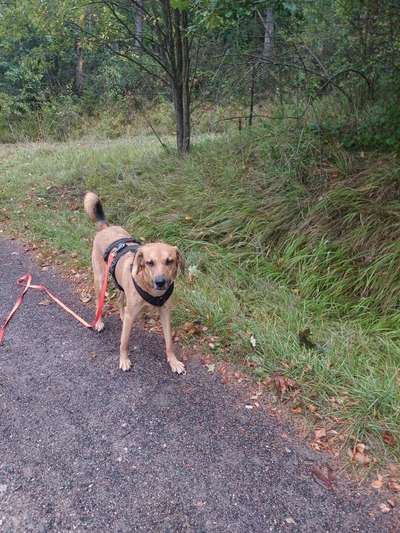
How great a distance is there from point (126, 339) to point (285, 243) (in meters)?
2.38

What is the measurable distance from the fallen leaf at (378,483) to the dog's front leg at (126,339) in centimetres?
196

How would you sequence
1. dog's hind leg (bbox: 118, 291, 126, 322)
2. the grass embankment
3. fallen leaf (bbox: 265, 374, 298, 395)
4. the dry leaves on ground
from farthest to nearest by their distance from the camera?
dog's hind leg (bbox: 118, 291, 126, 322) → the grass embankment → fallen leaf (bbox: 265, 374, 298, 395) → the dry leaves on ground

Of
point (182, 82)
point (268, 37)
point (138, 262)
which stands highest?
point (268, 37)

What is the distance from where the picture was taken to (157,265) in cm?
297

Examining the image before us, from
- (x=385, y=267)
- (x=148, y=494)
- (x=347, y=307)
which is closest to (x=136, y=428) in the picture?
(x=148, y=494)

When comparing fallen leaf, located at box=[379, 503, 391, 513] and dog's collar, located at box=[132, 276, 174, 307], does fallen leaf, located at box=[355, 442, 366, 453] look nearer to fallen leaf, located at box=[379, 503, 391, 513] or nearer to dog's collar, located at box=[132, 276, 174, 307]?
fallen leaf, located at box=[379, 503, 391, 513]

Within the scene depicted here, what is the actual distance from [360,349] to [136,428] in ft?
6.54

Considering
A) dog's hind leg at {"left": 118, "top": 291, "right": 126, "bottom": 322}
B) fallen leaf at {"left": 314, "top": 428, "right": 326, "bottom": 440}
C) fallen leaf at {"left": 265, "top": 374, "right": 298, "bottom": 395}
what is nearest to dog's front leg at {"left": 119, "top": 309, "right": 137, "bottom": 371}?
dog's hind leg at {"left": 118, "top": 291, "right": 126, "bottom": 322}

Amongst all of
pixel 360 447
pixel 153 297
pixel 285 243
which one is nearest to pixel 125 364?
pixel 153 297

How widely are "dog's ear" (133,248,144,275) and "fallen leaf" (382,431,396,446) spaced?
6.83 feet

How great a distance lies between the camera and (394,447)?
8.41ft

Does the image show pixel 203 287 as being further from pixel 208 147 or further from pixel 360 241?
pixel 208 147

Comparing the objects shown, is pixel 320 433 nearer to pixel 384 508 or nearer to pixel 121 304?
pixel 384 508

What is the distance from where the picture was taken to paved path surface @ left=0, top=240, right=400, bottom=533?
2.17 metres
